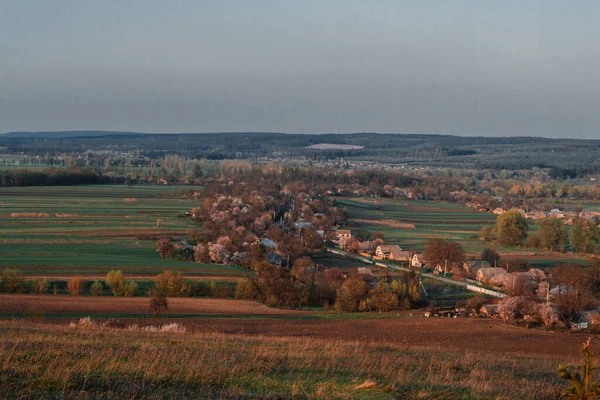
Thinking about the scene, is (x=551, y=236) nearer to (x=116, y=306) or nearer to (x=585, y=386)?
(x=116, y=306)

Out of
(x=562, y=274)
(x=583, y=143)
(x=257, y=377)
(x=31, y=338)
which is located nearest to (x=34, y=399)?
(x=257, y=377)

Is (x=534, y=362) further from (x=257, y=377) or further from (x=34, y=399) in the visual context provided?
(x=34, y=399)

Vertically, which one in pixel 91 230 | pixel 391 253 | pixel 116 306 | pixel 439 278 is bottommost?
pixel 439 278

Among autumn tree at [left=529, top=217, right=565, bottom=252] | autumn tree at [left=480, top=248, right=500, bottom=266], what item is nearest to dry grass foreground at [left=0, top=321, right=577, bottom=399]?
autumn tree at [left=480, top=248, right=500, bottom=266]

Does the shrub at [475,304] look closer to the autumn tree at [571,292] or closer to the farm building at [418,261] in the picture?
the autumn tree at [571,292]

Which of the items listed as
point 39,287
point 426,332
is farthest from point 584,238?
point 39,287

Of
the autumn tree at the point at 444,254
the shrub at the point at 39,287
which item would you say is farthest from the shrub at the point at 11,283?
the autumn tree at the point at 444,254
